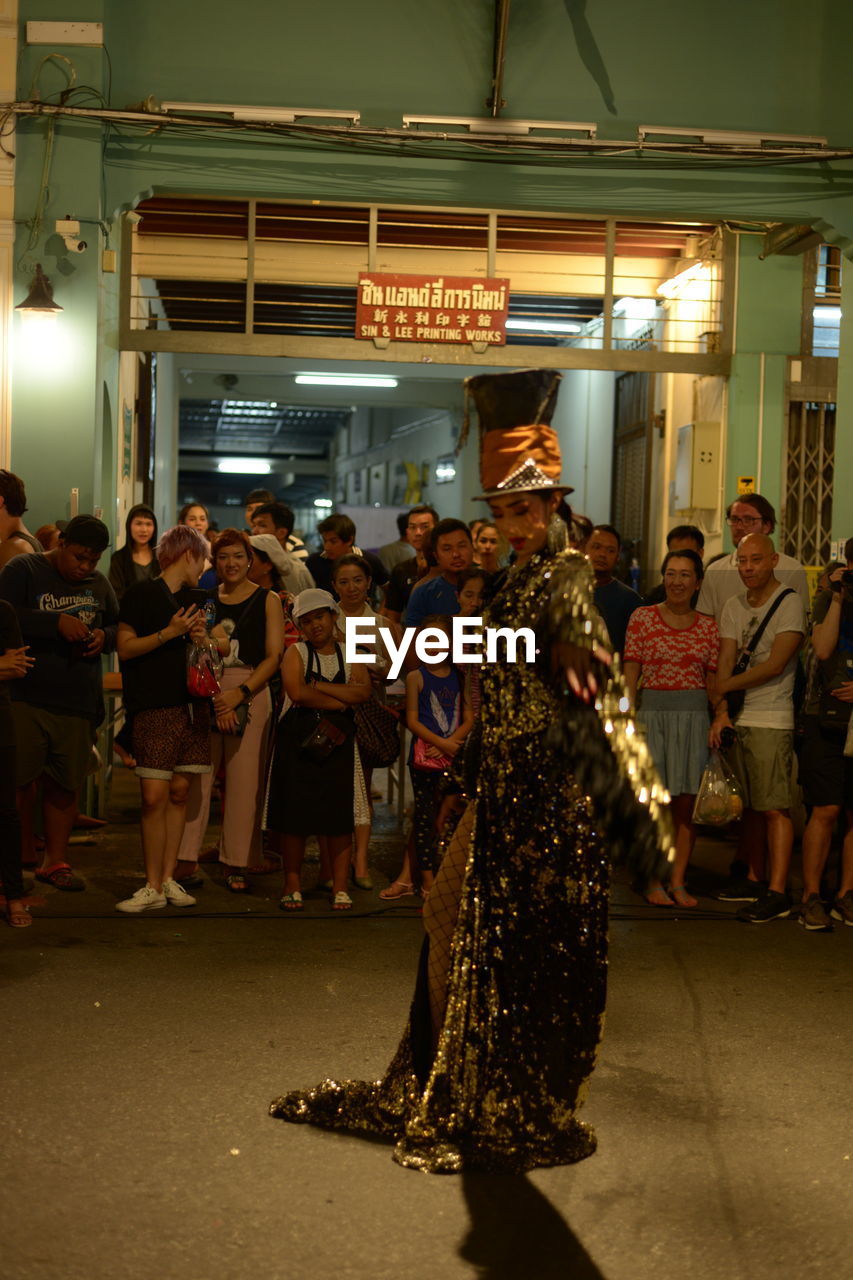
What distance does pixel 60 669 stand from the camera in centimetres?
719

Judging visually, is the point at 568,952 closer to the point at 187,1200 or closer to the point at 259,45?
the point at 187,1200

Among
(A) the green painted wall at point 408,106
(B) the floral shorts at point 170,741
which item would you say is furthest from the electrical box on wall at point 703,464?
(B) the floral shorts at point 170,741

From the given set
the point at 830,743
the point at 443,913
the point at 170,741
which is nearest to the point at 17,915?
the point at 170,741

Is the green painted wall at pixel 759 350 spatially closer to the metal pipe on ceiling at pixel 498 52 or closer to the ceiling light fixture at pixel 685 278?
the ceiling light fixture at pixel 685 278

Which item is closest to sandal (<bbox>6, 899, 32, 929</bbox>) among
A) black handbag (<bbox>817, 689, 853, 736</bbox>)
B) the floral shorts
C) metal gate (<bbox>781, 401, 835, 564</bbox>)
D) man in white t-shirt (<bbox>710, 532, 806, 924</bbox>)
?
the floral shorts

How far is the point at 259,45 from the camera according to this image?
957 cm

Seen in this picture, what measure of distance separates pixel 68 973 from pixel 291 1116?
185 cm

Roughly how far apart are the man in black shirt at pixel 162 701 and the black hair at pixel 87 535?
33 centimetres

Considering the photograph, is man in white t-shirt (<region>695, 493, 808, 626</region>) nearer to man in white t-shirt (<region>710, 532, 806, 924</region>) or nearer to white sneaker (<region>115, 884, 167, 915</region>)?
man in white t-shirt (<region>710, 532, 806, 924</region>)

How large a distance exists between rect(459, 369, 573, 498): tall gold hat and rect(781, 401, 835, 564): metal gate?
9227 millimetres

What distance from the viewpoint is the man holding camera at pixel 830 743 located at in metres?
6.95

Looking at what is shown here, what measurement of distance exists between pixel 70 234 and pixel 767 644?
17.2 ft

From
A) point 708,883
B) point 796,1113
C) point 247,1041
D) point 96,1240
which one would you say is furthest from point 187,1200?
point 708,883

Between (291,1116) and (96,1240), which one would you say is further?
(291,1116)
